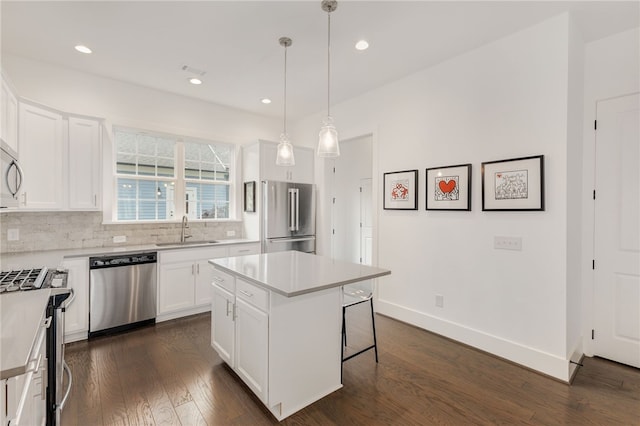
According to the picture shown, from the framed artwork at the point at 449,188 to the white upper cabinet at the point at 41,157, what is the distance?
4.00 metres

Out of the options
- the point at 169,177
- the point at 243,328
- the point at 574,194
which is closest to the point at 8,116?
the point at 169,177

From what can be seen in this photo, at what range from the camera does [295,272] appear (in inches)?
88.7

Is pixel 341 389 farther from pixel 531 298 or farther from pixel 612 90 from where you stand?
pixel 612 90

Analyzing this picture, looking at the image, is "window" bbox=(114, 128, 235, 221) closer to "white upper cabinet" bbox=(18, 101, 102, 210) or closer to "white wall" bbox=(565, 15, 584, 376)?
"white upper cabinet" bbox=(18, 101, 102, 210)

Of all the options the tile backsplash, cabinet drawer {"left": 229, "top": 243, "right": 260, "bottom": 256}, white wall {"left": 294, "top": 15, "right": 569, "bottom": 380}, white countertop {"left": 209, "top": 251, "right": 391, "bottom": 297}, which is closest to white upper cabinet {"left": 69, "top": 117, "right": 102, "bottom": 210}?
the tile backsplash

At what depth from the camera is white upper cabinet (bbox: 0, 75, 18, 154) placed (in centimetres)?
211

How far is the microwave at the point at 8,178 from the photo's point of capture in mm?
1818

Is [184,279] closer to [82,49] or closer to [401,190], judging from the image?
[82,49]

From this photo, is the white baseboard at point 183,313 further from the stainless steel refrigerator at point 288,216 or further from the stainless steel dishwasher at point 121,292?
the stainless steel refrigerator at point 288,216

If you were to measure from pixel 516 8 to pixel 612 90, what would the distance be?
1.23 metres

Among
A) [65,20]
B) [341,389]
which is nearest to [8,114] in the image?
[65,20]

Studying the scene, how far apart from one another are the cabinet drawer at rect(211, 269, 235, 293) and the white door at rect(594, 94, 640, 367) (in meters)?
3.38

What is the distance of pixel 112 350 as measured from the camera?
2.91m

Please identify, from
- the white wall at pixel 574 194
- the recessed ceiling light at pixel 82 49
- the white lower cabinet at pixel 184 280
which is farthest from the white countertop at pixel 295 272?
the recessed ceiling light at pixel 82 49
